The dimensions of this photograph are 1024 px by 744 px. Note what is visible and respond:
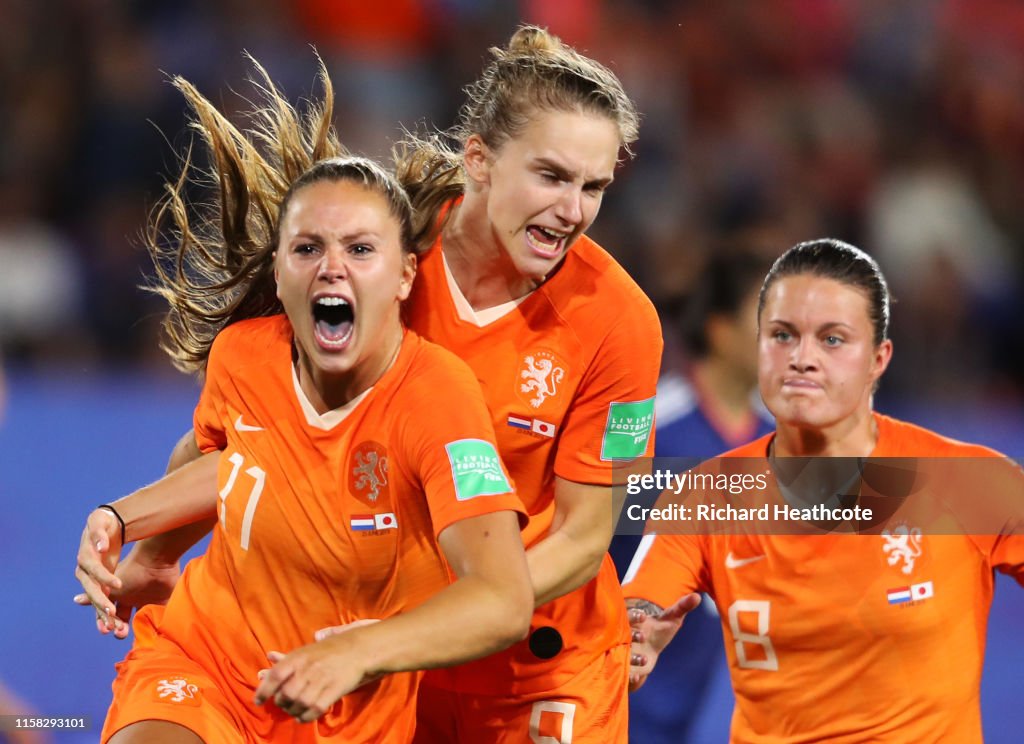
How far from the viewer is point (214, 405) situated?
3381 millimetres

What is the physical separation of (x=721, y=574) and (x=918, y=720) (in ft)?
1.93

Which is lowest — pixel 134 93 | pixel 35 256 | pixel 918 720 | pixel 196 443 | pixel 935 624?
pixel 918 720

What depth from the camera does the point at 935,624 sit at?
3.47 m

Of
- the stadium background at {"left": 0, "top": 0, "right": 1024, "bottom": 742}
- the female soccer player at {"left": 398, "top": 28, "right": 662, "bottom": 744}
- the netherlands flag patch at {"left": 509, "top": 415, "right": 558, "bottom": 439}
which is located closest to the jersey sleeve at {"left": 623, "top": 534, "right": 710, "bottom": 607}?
the female soccer player at {"left": 398, "top": 28, "right": 662, "bottom": 744}

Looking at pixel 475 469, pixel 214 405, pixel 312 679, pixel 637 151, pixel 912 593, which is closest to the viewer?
pixel 312 679

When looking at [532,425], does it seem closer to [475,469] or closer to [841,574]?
[475,469]

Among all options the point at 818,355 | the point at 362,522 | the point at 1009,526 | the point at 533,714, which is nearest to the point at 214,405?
the point at 362,522

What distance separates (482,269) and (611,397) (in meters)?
0.45

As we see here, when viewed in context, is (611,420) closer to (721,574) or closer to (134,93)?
(721,574)

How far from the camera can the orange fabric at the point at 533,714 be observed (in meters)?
3.64

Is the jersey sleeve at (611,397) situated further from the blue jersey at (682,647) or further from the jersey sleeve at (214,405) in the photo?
the blue jersey at (682,647)

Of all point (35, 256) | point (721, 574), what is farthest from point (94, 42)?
point (721, 574)

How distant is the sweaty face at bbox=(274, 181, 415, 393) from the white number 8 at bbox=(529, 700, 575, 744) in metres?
1.04

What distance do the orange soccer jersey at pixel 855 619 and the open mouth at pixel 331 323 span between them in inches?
42.9
